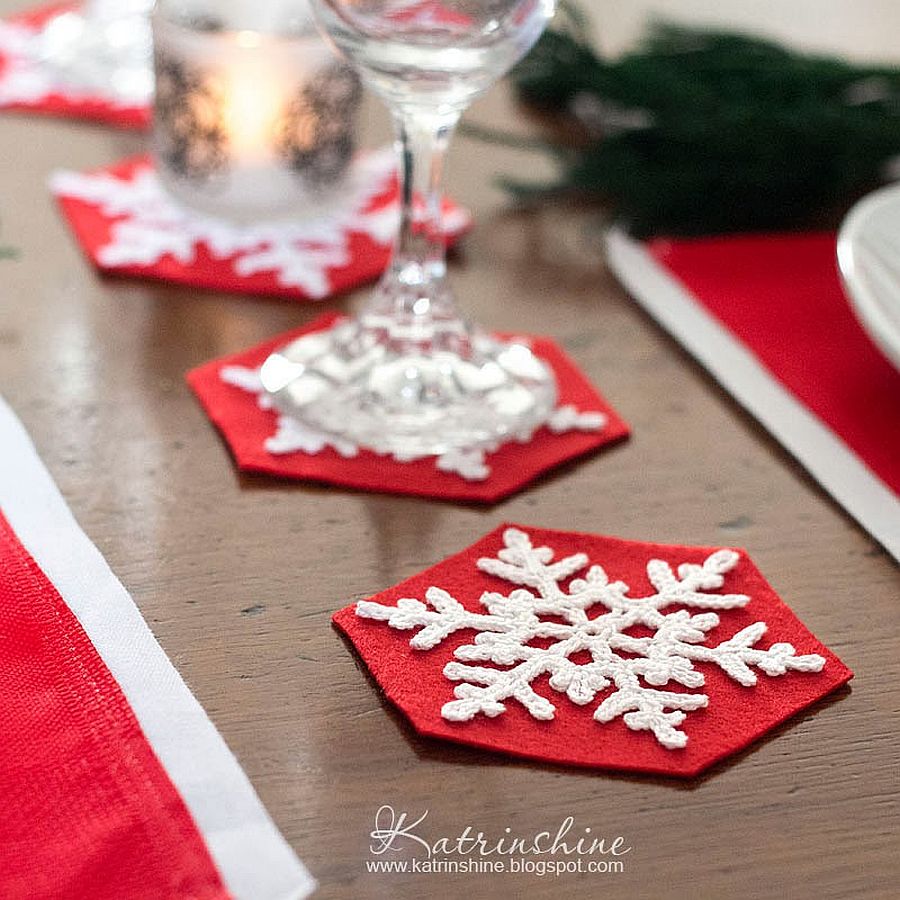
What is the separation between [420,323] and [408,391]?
39mm

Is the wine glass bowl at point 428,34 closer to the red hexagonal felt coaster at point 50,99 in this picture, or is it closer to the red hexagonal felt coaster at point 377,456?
the red hexagonal felt coaster at point 377,456

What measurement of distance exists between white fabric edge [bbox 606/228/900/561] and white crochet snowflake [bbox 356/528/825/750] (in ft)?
0.29

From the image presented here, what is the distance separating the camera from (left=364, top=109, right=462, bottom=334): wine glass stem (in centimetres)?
61

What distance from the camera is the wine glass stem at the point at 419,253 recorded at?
610 millimetres

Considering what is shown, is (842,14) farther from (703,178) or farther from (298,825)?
(298,825)

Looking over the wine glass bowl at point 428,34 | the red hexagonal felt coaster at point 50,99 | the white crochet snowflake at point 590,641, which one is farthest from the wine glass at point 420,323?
the red hexagonal felt coaster at point 50,99

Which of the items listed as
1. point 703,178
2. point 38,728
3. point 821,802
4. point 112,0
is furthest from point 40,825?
point 112,0

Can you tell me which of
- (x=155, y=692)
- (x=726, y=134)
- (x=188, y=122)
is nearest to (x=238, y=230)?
(x=188, y=122)

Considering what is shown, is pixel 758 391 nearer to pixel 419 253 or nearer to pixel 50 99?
pixel 419 253

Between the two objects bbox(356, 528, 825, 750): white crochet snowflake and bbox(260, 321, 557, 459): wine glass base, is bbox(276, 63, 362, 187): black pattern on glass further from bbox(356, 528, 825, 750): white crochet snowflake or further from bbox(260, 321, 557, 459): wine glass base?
bbox(356, 528, 825, 750): white crochet snowflake

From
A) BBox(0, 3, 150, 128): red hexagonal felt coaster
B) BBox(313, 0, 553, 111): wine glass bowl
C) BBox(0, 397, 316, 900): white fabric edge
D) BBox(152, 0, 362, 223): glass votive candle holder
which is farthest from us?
BBox(0, 3, 150, 128): red hexagonal felt coaster

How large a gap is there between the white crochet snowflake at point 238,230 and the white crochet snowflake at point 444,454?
5.1 inches

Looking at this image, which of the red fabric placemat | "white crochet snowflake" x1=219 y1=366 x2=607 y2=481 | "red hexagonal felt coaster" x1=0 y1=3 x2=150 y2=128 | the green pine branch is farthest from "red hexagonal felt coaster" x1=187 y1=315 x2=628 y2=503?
"red hexagonal felt coaster" x1=0 y1=3 x2=150 y2=128

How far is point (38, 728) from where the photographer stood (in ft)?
1.40
